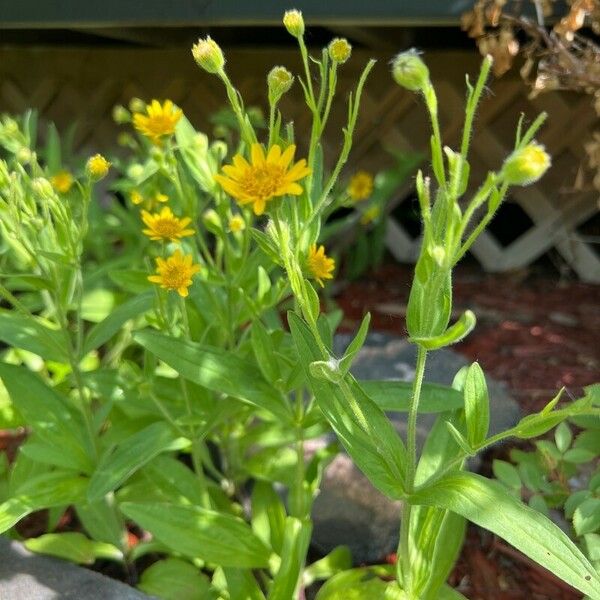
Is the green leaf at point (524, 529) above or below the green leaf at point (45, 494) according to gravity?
above

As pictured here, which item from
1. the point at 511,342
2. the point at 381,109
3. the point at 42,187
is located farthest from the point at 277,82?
the point at 381,109

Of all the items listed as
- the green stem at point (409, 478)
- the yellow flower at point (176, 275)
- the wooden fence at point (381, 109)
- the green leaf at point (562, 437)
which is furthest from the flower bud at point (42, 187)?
the wooden fence at point (381, 109)

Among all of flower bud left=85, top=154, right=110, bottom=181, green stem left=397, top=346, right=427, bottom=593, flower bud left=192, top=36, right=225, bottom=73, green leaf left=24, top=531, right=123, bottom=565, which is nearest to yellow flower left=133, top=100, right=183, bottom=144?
flower bud left=85, top=154, right=110, bottom=181

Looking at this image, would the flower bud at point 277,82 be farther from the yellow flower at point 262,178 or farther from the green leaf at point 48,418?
the green leaf at point 48,418

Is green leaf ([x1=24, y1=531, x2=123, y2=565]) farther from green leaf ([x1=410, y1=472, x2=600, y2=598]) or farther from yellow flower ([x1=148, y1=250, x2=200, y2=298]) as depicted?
green leaf ([x1=410, y1=472, x2=600, y2=598])

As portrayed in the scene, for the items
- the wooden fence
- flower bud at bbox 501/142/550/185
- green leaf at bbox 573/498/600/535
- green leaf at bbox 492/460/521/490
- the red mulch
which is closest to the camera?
flower bud at bbox 501/142/550/185

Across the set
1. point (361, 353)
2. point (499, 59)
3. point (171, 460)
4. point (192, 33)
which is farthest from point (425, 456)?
point (192, 33)
